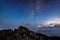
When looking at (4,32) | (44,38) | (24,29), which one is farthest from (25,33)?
(4,32)

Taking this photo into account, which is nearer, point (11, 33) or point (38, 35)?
point (11, 33)

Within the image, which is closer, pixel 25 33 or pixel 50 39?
pixel 25 33

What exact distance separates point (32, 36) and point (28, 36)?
646cm

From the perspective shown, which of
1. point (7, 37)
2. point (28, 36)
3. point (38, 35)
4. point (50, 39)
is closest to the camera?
point (7, 37)

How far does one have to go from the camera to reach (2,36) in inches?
4432

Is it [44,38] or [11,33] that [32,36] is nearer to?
[44,38]

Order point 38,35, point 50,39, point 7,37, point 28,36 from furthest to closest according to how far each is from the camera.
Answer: point 50,39 → point 38,35 → point 28,36 → point 7,37

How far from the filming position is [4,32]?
11856 centimetres

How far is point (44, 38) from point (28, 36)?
22334 mm

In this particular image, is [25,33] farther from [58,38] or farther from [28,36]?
[58,38]

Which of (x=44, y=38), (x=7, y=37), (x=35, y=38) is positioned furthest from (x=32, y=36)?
(x=7, y=37)

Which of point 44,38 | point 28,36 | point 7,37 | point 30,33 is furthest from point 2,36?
point 44,38

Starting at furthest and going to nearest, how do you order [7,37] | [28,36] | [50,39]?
[50,39], [28,36], [7,37]

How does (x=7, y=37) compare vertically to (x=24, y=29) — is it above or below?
below
